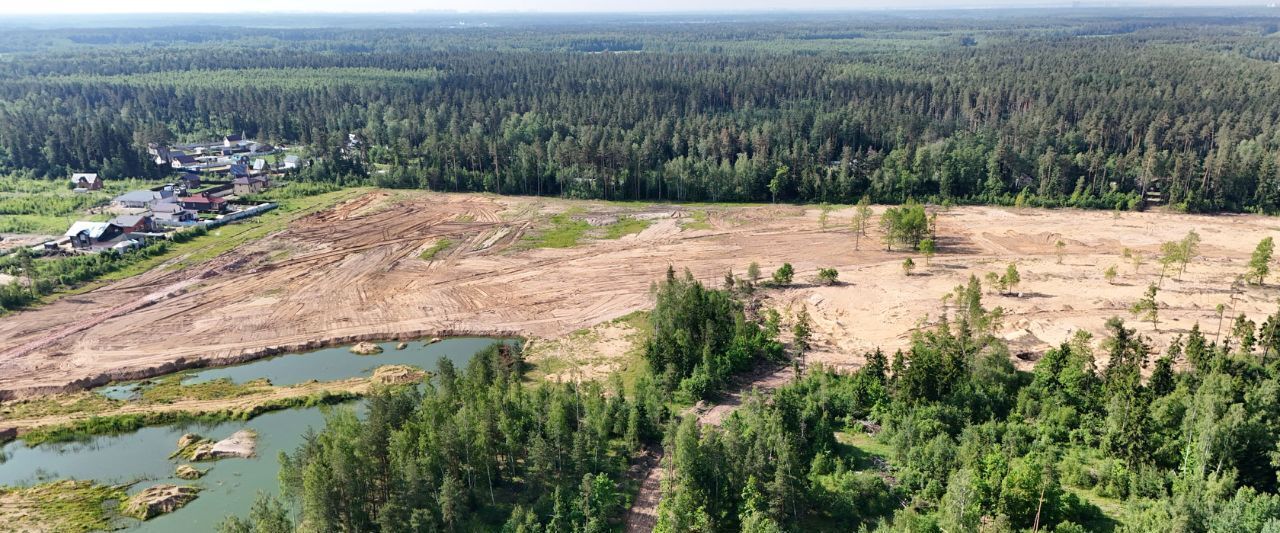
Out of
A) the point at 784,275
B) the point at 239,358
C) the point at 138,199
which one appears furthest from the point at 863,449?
the point at 138,199

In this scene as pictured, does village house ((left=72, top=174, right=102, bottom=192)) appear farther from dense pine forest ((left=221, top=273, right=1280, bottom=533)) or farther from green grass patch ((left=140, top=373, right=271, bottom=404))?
dense pine forest ((left=221, top=273, right=1280, bottom=533))

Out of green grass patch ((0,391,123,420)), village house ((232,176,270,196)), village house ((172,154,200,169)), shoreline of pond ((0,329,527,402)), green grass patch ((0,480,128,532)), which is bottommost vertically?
green grass patch ((0,480,128,532))

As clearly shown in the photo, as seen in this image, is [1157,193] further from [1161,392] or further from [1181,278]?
[1161,392]

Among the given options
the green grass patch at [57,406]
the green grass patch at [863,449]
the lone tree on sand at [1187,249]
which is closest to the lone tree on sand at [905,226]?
the lone tree on sand at [1187,249]

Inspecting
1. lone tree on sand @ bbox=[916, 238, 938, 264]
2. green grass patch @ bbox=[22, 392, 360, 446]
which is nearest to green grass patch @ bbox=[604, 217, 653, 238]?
lone tree on sand @ bbox=[916, 238, 938, 264]

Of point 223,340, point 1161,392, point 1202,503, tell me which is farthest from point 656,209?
point 1202,503

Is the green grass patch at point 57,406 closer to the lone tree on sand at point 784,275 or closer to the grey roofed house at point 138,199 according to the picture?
the lone tree on sand at point 784,275
